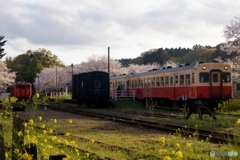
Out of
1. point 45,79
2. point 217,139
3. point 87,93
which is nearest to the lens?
point 217,139

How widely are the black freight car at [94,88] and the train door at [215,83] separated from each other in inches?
375

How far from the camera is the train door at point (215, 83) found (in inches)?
947

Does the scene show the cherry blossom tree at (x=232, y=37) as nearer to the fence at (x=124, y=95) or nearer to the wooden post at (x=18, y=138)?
the fence at (x=124, y=95)

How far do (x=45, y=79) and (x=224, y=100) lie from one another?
67895 millimetres

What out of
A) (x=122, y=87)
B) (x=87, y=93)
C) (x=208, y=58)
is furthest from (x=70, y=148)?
(x=208, y=58)

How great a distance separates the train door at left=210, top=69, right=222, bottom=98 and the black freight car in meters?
9.53

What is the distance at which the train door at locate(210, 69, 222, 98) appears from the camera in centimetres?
2405

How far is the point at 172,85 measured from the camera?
26.3m

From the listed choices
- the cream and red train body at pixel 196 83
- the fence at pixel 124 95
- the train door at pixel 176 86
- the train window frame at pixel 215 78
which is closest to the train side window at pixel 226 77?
the cream and red train body at pixel 196 83

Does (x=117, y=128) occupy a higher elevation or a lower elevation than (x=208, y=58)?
lower

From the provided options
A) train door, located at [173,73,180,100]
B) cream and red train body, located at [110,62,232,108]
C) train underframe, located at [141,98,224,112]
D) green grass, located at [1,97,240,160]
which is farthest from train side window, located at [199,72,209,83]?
green grass, located at [1,97,240,160]

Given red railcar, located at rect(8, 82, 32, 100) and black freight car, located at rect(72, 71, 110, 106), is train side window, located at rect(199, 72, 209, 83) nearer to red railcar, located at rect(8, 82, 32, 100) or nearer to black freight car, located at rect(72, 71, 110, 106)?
black freight car, located at rect(72, 71, 110, 106)

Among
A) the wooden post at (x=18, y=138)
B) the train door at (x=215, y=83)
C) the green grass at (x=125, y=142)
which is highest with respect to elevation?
the train door at (x=215, y=83)

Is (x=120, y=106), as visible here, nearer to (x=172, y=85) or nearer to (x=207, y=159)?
(x=172, y=85)
